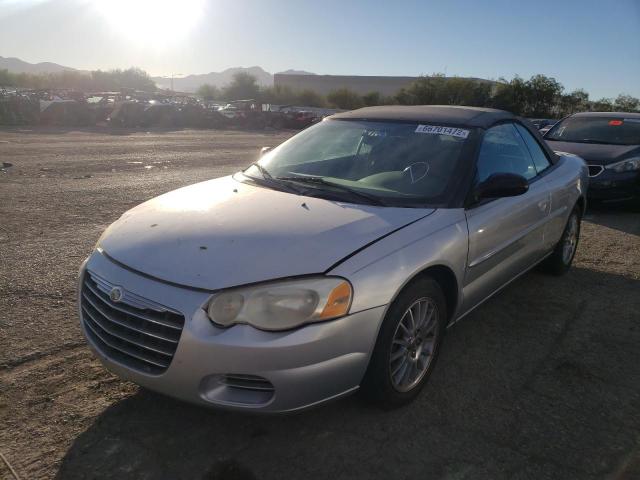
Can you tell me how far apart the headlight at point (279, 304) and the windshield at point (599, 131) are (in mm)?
7708

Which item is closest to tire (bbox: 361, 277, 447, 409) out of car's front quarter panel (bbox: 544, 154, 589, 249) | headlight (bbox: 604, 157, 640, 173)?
car's front quarter panel (bbox: 544, 154, 589, 249)

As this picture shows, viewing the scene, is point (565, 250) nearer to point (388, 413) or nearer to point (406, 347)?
point (406, 347)

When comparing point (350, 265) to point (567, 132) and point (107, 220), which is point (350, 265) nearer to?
point (107, 220)

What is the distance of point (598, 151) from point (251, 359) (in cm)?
754

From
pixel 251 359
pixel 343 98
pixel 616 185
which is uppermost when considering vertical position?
pixel 343 98

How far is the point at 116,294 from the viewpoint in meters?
2.47

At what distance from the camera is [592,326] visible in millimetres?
3996

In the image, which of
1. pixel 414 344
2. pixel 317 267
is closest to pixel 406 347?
pixel 414 344

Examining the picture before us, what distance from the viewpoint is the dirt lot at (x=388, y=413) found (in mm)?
2389

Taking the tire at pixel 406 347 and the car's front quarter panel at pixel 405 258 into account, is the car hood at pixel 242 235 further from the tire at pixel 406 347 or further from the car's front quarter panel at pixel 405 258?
the tire at pixel 406 347

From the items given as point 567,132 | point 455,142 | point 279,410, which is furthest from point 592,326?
point 567,132

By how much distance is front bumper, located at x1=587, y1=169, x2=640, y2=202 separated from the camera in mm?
7723

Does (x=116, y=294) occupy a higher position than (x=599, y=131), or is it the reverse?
(x=599, y=131)

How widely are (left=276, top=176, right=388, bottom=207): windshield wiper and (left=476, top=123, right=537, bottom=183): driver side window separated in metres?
0.73
